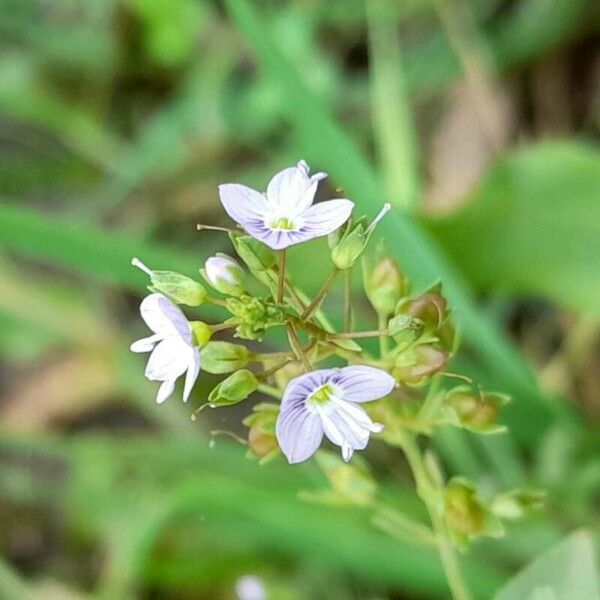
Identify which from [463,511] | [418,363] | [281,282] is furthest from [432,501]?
[281,282]

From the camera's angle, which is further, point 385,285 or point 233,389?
point 385,285

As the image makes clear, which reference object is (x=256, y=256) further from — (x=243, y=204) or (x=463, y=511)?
(x=463, y=511)

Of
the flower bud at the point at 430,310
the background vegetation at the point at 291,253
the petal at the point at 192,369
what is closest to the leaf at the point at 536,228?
the background vegetation at the point at 291,253

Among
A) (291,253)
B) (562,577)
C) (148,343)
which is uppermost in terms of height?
(291,253)

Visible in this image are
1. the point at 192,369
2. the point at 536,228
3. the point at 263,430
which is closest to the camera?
the point at 192,369

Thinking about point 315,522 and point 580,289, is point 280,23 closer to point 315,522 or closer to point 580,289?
point 580,289

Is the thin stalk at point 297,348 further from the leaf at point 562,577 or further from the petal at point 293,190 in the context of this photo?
the leaf at point 562,577
